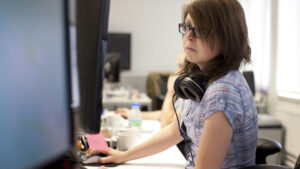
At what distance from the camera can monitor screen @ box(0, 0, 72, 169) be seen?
31 centimetres

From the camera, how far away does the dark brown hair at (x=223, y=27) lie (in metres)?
0.86

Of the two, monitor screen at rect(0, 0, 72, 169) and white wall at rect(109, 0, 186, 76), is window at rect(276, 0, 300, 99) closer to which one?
white wall at rect(109, 0, 186, 76)

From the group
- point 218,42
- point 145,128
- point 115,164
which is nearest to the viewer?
point 218,42

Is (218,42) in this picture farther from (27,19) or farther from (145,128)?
(145,128)

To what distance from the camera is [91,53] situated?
1.65ft

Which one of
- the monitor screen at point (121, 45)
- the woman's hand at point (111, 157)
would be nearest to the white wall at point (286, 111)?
the woman's hand at point (111, 157)

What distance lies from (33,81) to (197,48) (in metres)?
0.67

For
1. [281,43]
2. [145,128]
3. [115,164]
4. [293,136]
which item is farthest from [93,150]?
[281,43]

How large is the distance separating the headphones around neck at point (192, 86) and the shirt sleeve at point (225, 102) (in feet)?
0.12

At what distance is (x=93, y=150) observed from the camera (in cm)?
113

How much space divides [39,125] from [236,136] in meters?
0.71

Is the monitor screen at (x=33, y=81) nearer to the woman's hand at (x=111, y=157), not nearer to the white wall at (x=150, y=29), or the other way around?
the woman's hand at (x=111, y=157)

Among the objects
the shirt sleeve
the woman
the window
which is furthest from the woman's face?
the window

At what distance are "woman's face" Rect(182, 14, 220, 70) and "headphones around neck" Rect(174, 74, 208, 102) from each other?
63mm
